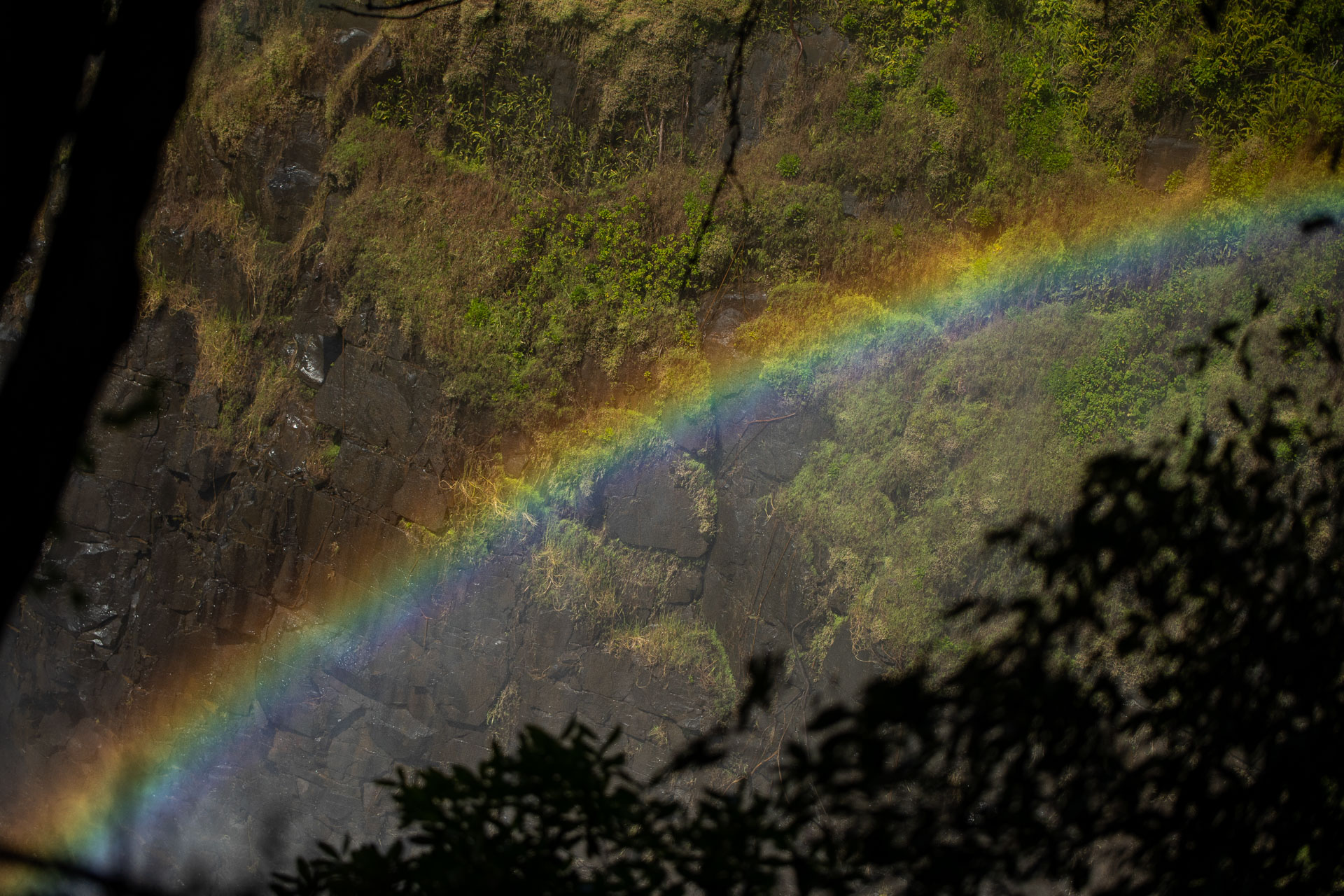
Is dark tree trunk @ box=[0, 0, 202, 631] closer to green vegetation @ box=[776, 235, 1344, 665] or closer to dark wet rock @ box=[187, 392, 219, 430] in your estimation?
green vegetation @ box=[776, 235, 1344, 665]

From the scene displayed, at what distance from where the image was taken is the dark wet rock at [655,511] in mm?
7441

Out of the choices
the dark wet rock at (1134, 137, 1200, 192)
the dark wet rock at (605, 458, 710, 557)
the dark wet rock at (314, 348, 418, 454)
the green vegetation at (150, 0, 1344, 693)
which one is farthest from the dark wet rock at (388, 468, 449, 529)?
the dark wet rock at (1134, 137, 1200, 192)

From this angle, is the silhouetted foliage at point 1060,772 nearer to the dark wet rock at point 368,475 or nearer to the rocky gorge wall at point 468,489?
the rocky gorge wall at point 468,489

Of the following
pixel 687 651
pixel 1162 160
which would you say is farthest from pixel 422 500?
pixel 1162 160

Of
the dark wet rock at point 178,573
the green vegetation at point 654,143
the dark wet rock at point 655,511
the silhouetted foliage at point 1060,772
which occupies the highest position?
the green vegetation at point 654,143

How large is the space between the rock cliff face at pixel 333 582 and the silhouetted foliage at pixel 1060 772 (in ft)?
12.1

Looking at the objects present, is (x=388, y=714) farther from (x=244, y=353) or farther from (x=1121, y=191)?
(x=1121, y=191)

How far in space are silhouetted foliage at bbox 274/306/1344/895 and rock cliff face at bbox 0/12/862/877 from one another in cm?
368

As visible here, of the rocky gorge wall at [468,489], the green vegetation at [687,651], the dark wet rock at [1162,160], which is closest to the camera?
the dark wet rock at [1162,160]

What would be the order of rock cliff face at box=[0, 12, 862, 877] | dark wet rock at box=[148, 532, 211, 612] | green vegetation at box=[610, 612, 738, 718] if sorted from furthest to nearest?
dark wet rock at box=[148, 532, 211, 612], green vegetation at box=[610, 612, 738, 718], rock cliff face at box=[0, 12, 862, 877]

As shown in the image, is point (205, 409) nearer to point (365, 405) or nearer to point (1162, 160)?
point (365, 405)

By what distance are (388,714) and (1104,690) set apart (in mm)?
7435

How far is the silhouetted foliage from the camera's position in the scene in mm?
2656

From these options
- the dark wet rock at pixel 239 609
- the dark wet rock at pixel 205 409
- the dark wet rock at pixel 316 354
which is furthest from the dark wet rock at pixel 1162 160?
the dark wet rock at pixel 239 609
